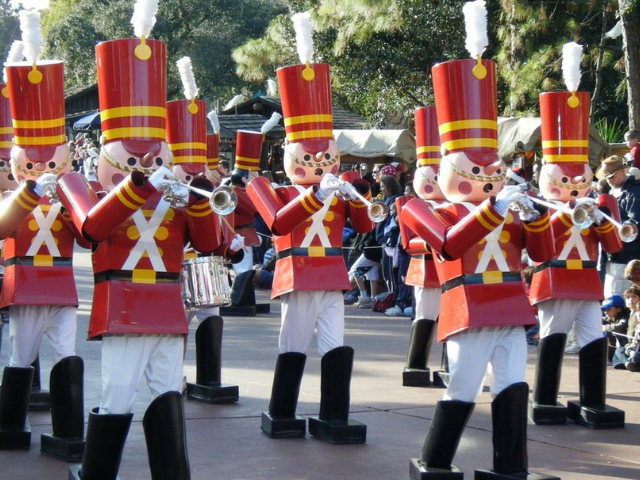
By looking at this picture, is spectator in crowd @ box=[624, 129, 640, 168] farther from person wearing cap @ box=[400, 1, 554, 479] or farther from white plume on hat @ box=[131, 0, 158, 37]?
white plume on hat @ box=[131, 0, 158, 37]

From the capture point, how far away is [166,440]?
488 cm

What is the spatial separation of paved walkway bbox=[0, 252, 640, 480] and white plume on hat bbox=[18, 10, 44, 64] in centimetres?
242

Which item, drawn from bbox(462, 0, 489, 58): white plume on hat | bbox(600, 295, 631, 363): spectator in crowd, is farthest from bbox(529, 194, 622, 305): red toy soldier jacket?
bbox(600, 295, 631, 363): spectator in crowd

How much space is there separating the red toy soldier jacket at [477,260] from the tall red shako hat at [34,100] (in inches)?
91.0

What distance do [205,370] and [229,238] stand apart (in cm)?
182

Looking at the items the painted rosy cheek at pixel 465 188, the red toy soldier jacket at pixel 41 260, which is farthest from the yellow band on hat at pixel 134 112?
the painted rosy cheek at pixel 465 188

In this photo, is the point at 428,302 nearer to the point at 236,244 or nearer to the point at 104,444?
the point at 236,244

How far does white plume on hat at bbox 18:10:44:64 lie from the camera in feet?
20.9

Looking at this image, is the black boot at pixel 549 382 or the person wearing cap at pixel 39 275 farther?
the black boot at pixel 549 382

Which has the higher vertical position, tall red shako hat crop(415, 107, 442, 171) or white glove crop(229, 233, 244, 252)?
tall red shako hat crop(415, 107, 442, 171)

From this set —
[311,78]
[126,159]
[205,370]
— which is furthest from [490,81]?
[205,370]

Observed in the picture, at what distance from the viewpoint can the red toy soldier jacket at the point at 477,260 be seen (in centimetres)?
530

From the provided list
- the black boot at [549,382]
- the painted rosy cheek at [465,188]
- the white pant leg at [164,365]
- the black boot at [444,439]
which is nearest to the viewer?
the white pant leg at [164,365]

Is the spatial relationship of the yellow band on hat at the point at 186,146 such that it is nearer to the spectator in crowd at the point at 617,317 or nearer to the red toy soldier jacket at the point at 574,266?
the red toy soldier jacket at the point at 574,266
